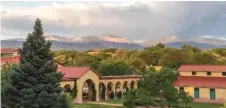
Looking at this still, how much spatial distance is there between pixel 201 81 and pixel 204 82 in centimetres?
63

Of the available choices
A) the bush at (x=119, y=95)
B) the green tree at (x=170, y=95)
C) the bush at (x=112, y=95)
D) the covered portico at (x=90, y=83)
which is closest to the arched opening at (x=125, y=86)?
the covered portico at (x=90, y=83)

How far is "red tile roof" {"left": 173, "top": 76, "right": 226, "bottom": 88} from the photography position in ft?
154

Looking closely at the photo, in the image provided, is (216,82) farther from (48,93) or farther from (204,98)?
(48,93)

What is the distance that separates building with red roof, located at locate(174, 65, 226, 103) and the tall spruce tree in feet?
88.3

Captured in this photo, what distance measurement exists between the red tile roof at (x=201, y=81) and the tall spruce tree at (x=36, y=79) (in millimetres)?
27045

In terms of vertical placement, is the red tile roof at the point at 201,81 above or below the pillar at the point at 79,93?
above

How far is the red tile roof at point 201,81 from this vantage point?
4703cm

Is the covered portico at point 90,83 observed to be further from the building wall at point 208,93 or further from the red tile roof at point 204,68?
the building wall at point 208,93

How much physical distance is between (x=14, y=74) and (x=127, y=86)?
1244 inches

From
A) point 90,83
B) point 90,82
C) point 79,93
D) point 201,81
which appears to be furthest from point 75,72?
point 201,81

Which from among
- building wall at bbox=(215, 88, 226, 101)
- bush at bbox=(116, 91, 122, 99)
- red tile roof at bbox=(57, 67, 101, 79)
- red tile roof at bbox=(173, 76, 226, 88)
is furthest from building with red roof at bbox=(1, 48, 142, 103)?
building wall at bbox=(215, 88, 226, 101)

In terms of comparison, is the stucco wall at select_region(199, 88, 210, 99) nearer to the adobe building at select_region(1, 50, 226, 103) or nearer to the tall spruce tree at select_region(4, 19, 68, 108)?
the adobe building at select_region(1, 50, 226, 103)

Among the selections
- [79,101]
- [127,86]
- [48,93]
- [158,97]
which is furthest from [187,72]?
[48,93]

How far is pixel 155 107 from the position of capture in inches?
1492
